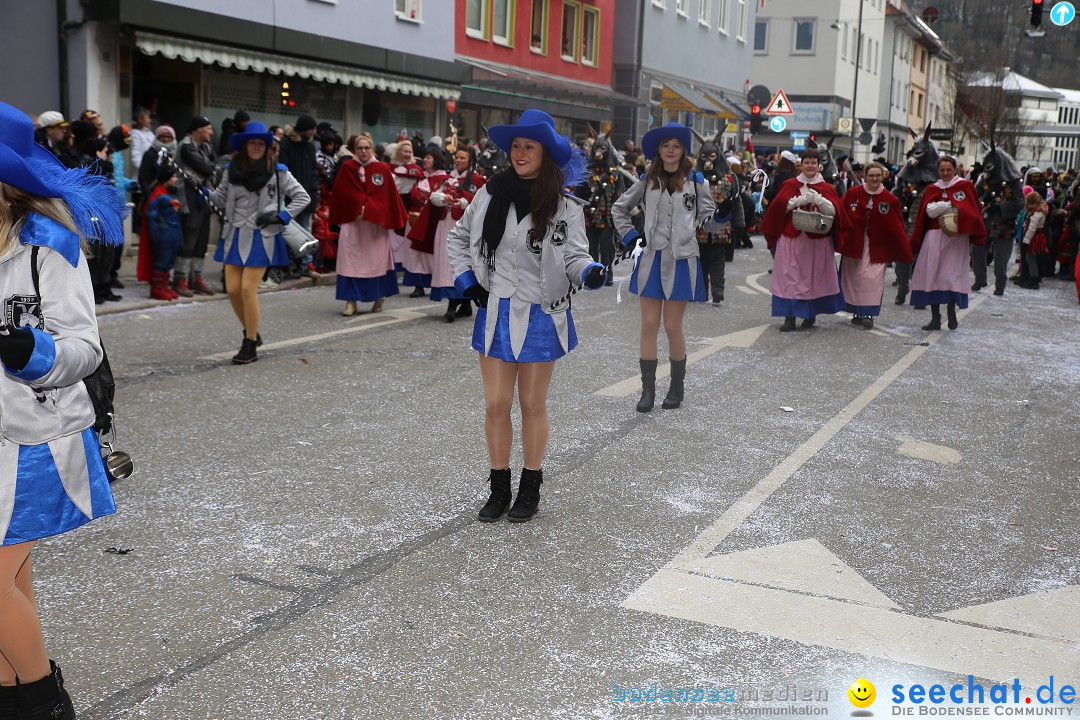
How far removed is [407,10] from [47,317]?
2136 centimetres

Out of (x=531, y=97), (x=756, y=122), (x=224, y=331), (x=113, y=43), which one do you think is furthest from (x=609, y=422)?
(x=756, y=122)

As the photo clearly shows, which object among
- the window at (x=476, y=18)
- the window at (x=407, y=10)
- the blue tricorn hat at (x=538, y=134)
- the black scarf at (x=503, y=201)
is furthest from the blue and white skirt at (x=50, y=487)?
the window at (x=476, y=18)

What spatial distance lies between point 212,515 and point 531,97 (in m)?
23.2

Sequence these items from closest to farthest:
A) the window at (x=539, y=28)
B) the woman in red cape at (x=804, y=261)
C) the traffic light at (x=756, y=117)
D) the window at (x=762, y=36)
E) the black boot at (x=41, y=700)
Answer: the black boot at (x=41, y=700)
the woman in red cape at (x=804, y=261)
the traffic light at (x=756, y=117)
the window at (x=539, y=28)
the window at (x=762, y=36)

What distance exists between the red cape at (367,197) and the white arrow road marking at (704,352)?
11.5 feet

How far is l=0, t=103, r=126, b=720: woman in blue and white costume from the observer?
2961 mm

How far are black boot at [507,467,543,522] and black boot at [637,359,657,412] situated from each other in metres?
2.52

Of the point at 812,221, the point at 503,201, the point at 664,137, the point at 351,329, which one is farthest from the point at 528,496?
the point at 812,221

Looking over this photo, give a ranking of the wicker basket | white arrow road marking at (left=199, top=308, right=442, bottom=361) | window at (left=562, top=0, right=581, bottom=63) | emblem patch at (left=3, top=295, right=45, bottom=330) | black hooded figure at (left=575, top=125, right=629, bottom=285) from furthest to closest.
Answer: window at (left=562, top=0, right=581, bottom=63) → black hooded figure at (left=575, top=125, right=629, bottom=285) → the wicker basket → white arrow road marking at (left=199, top=308, right=442, bottom=361) → emblem patch at (left=3, top=295, right=45, bottom=330)

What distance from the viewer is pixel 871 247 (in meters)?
12.5

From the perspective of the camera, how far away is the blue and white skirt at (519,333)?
17.3ft

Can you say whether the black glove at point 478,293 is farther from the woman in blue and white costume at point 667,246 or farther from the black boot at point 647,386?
the black boot at point 647,386

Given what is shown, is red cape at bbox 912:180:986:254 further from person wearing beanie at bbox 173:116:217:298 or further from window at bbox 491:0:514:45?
window at bbox 491:0:514:45

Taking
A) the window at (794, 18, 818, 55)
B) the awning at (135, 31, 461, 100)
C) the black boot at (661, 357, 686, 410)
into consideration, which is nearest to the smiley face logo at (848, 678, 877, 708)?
the black boot at (661, 357, 686, 410)
